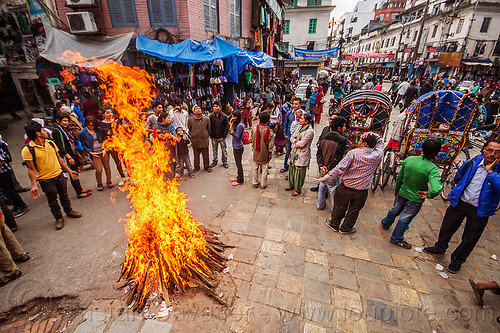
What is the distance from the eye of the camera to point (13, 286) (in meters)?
3.44

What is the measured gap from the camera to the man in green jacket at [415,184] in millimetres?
3576

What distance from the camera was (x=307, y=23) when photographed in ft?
115

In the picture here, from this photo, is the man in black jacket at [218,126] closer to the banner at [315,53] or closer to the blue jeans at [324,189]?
the blue jeans at [324,189]

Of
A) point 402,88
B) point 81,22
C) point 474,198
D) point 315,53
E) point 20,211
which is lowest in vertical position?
point 20,211

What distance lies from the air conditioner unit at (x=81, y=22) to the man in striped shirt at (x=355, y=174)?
10855 mm

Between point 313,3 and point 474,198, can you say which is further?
point 313,3

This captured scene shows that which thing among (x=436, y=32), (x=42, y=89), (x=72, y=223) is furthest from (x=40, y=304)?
(x=436, y=32)

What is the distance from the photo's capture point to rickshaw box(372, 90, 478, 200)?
5.56 meters

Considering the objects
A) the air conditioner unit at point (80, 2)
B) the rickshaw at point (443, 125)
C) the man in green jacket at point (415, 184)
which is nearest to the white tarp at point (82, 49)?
the air conditioner unit at point (80, 2)

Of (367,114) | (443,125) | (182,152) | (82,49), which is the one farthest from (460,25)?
(82,49)

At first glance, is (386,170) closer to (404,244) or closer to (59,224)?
(404,244)

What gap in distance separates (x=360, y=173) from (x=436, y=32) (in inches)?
1534

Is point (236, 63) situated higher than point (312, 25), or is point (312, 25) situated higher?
point (312, 25)

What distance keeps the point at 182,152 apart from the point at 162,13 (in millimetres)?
6672
